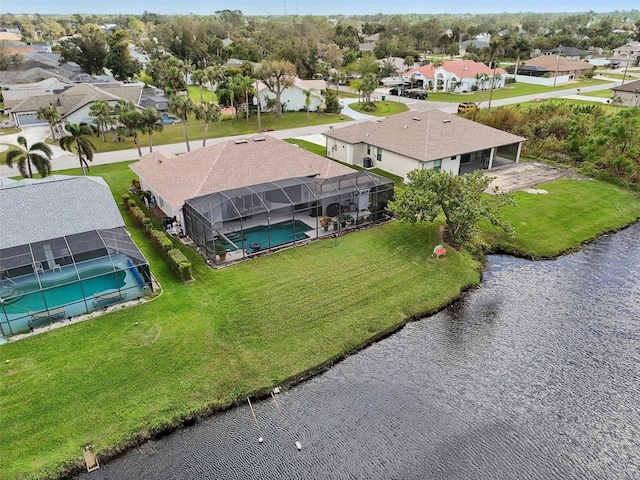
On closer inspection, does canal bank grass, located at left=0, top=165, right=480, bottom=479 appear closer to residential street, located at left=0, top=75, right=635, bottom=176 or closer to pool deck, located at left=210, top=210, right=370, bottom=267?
pool deck, located at left=210, top=210, right=370, bottom=267

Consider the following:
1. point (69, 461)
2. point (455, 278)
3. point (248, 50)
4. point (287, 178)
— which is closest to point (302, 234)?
point (287, 178)

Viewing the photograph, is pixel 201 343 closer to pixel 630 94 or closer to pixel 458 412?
pixel 458 412

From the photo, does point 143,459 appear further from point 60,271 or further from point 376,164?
point 376,164

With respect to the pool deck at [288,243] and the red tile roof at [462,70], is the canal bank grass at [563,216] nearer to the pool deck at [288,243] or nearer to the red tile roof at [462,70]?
the pool deck at [288,243]

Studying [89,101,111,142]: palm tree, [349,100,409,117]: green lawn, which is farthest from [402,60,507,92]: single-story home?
[89,101,111,142]: palm tree

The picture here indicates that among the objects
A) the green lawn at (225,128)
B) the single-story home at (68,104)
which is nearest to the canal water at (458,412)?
the green lawn at (225,128)

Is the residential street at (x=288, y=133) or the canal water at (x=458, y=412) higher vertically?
the residential street at (x=288, y=133)

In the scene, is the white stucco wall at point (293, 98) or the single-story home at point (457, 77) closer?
the white stucco wall at point (293, 98)
